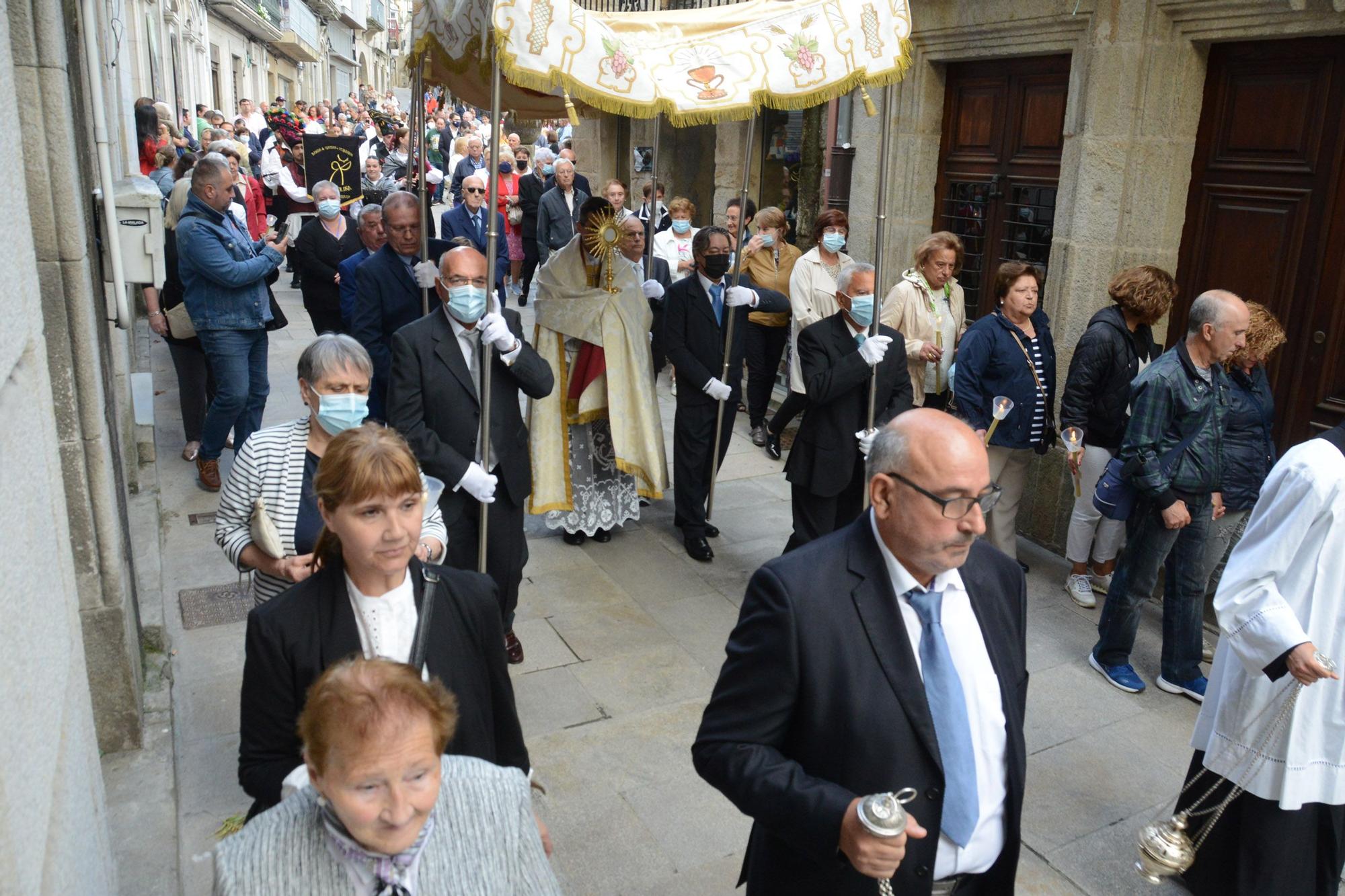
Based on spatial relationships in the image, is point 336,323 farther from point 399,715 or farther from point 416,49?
point 399,715

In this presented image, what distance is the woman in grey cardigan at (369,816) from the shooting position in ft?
5.71

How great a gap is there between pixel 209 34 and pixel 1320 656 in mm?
39389

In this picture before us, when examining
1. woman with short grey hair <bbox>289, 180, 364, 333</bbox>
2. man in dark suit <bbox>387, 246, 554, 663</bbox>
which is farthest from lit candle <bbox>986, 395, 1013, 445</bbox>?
woman with short grey hair <bbox>289, 180, 364, 333</bbox>

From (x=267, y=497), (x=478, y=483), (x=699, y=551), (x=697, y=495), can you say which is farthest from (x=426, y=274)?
(x=267, y=497)

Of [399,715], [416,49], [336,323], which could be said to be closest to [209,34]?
[336,323]

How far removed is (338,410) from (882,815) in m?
2.12

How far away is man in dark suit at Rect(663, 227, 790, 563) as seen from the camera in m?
6.60

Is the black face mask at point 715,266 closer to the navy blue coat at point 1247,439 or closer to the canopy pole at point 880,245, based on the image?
the canopy pole at point 880,245

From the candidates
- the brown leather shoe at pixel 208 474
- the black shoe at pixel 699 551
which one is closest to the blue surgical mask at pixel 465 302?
the black shoe at pixel 699 551

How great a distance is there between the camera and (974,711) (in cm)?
231

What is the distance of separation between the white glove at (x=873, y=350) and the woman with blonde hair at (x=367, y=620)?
325 cm

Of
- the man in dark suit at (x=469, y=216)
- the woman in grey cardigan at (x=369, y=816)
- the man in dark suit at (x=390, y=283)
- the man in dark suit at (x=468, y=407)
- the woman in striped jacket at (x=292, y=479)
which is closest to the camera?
the woman in grey cardigan at (x=369, y=816)

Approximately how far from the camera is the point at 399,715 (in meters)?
1.77

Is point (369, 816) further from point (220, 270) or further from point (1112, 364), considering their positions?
point (220, 270)
